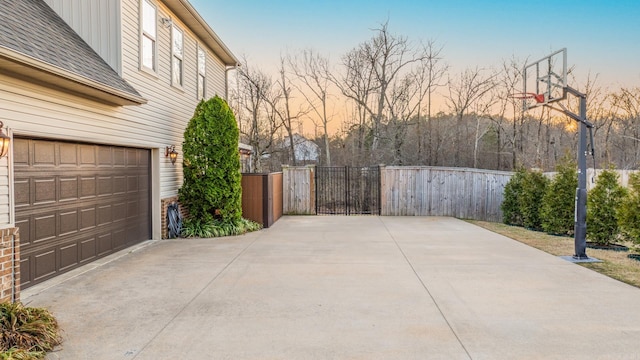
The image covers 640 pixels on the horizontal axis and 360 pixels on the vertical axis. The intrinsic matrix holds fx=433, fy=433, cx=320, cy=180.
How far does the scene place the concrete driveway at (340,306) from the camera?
3781 millimetres

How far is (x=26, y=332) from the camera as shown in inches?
146

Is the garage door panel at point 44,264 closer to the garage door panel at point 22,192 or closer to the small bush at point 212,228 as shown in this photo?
the garage door panel at point 22,192

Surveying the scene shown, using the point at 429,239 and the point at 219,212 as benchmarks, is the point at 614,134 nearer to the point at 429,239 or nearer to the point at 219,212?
the point at 429,239

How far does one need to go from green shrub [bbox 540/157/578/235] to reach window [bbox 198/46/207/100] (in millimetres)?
9774

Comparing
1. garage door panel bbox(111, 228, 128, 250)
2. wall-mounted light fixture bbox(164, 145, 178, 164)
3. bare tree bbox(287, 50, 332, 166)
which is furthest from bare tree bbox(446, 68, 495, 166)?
garage door panel bbox(111, 228, 128, 250)

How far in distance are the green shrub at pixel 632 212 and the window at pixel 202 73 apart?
10543mm

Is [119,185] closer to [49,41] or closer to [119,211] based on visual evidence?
[119,211]

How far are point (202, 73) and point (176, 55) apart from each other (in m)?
2.14

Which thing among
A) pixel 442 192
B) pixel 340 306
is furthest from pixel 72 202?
pixel 442 192

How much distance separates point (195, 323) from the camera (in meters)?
4.40

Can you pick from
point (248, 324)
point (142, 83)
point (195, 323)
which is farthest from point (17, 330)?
point (142, 83)

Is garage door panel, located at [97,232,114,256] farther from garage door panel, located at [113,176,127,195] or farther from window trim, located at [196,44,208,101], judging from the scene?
window trim, located at [196,44,208,101]

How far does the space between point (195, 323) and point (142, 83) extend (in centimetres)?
580

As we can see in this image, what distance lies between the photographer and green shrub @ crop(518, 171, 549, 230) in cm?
1188
